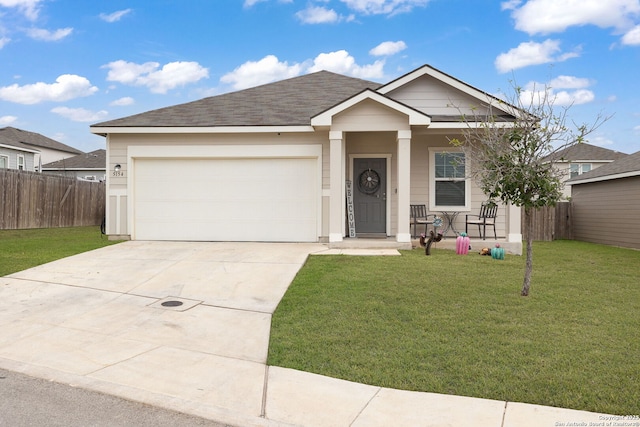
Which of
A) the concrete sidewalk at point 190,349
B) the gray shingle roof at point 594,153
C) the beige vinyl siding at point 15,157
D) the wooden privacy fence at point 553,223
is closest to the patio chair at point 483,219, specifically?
the wooden privacy fence at point 553,223

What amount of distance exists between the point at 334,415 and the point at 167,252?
8125 mm

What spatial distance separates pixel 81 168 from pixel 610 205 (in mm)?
32259

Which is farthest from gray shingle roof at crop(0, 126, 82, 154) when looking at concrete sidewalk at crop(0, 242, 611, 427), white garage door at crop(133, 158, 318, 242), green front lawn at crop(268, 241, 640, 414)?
green front lawn at crop(268, 241, 640, 414)

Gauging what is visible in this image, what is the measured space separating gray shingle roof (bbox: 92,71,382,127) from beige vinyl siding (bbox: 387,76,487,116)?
4.42 ft

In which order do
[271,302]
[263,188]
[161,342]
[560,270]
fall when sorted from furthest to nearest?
[263,188]
[560,270]
[271,302]
[161,342]

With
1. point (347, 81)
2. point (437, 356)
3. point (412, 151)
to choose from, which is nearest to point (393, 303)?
point (437, 356)

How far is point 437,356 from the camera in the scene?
4590 millimetres

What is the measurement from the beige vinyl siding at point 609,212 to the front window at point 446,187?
543 centimetres

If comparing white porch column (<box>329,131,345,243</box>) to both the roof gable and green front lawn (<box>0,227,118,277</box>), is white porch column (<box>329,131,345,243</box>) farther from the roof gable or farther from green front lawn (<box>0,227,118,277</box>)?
green front lawn (<box>0,227,118,277</box>)

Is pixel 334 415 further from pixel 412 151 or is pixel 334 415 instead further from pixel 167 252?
pixel 412 151

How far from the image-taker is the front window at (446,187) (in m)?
12.8

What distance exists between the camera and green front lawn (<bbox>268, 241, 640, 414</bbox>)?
3.99 meters

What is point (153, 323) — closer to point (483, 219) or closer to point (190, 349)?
point (190, 349)

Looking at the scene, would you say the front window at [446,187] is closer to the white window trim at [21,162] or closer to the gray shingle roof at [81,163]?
the white window trim at [21,162]
